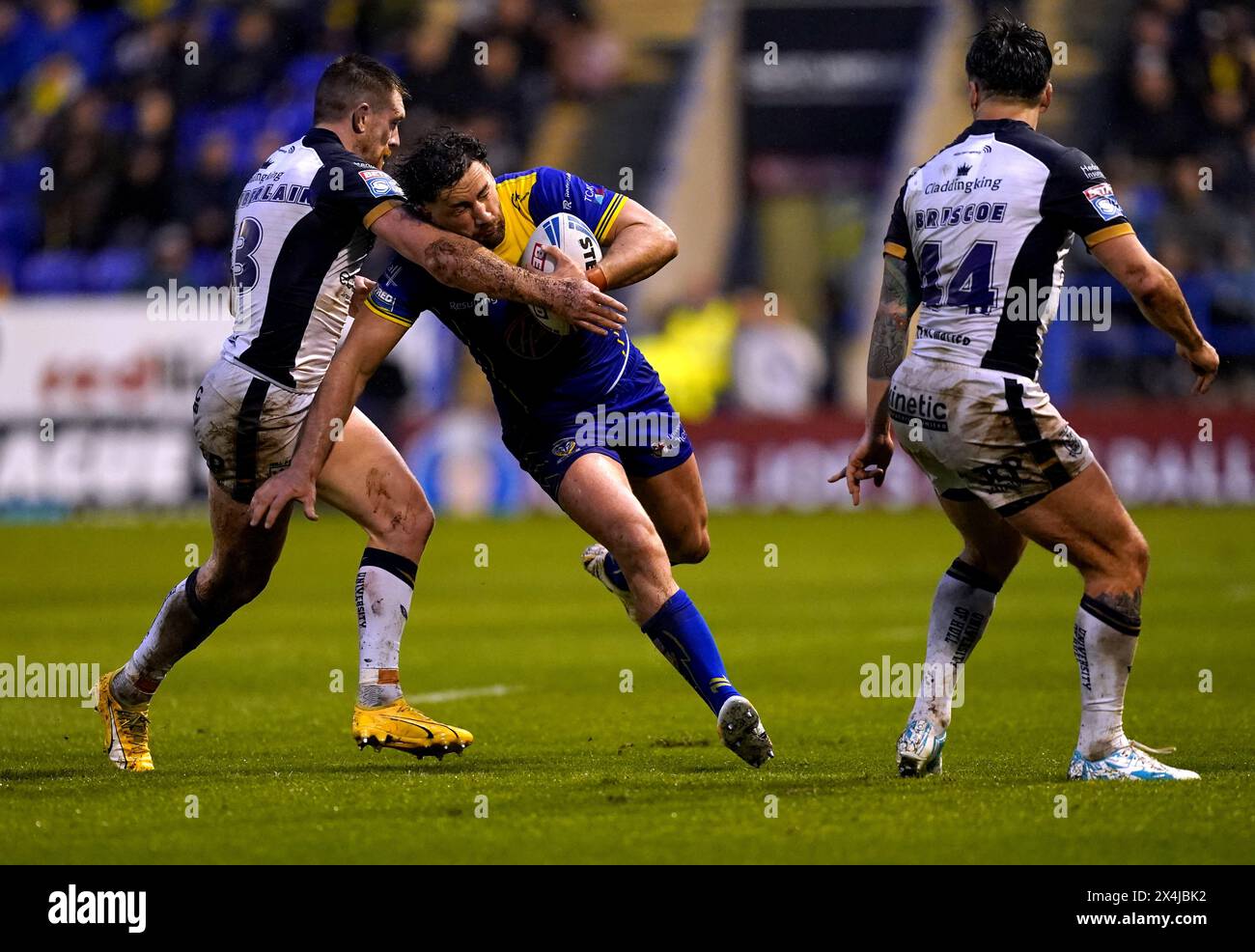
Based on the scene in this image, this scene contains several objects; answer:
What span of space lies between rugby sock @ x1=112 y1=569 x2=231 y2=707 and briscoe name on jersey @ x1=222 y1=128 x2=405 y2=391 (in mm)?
891

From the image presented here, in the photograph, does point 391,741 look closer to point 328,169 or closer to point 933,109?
point 328,169

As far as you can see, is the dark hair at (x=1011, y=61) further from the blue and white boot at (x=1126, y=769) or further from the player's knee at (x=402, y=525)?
the player's knee at (x=402, y=525)

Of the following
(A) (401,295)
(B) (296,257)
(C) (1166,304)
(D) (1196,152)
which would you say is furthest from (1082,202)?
(D) (1196,152)

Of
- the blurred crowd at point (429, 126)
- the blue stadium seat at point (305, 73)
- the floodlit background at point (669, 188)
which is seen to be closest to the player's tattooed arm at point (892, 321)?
the floodlit background at point (669, 188)

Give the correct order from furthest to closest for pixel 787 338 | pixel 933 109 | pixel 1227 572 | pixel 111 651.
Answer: pixel 933 109
pixel 787 338
pixel 1227 572
pixel 111 651

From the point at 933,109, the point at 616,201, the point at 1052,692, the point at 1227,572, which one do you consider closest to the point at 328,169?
the point at 616,201

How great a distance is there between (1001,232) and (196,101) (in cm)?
2071

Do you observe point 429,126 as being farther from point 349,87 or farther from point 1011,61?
Answer: point 1011,61

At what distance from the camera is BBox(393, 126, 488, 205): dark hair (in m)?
6.66

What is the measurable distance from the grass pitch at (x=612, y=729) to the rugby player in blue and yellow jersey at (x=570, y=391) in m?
0.67

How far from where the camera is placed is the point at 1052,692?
9359mm

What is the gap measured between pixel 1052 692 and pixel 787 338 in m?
14.5

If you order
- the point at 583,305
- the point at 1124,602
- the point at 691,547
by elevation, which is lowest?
the point at 1124,602

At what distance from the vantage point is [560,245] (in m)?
6.94
